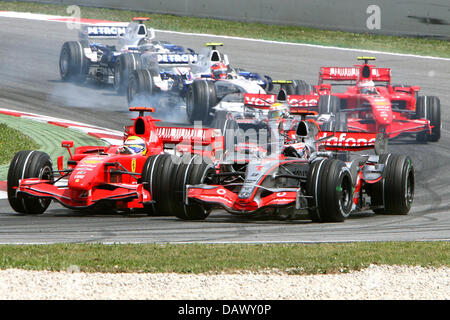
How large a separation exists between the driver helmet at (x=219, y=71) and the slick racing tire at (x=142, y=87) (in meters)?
1.72

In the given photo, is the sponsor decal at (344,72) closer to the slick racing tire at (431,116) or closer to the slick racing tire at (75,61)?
the slick racing tire at (431,116)

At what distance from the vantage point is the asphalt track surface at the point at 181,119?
12516 millimetres

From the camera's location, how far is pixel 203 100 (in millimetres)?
23484

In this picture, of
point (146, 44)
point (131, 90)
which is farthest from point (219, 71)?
point (146, 44)

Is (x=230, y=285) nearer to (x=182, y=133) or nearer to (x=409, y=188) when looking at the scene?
(x=409, y=188)

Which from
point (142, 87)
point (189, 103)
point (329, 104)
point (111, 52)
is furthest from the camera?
point (111, 52)

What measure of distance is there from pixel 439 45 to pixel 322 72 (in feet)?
29.8

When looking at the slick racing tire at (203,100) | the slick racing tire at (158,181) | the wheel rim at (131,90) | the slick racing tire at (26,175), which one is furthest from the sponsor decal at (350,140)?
the wheel rim at (131,90)

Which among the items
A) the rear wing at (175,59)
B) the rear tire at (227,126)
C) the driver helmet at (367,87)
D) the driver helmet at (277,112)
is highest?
the rear wing at (175,59)

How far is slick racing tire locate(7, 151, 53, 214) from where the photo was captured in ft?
46.9

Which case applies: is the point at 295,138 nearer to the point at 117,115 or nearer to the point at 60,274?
the point at 60,274

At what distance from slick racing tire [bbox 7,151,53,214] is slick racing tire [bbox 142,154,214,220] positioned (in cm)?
170

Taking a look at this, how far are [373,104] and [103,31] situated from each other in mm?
10656

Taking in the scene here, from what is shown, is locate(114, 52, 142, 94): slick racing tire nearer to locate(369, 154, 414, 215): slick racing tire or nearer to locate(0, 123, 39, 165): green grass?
locate(0, 123, 39, 165): green grass
